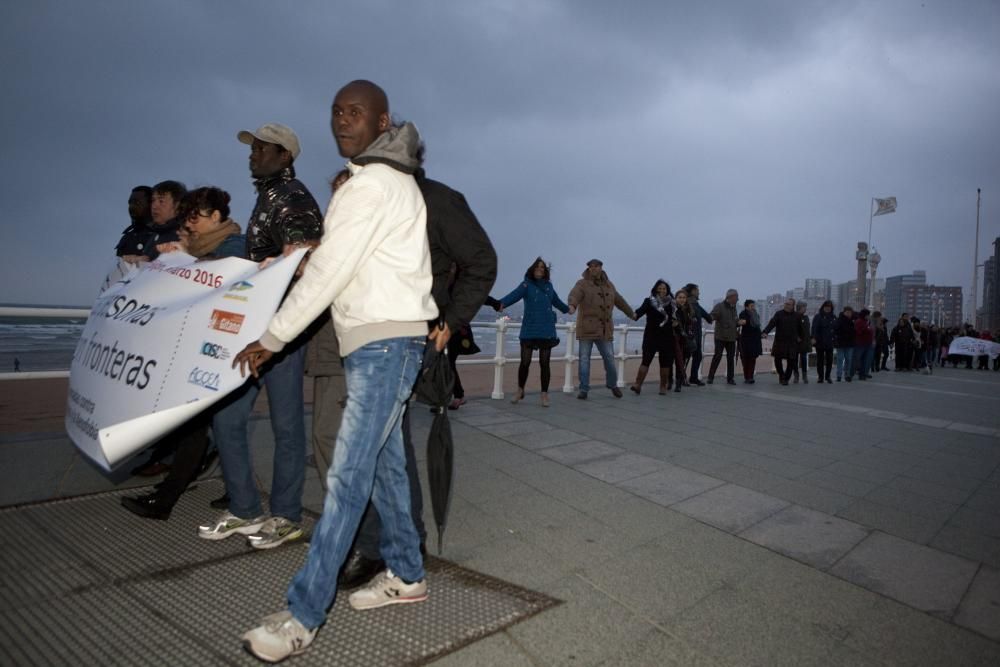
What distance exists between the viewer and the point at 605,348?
27.1ft

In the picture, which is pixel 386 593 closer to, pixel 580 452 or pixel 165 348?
pixel 165 348

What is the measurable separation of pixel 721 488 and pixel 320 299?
3.25 metres

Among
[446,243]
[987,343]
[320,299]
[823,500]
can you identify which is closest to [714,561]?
[823,500]

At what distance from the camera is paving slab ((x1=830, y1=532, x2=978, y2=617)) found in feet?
8.23

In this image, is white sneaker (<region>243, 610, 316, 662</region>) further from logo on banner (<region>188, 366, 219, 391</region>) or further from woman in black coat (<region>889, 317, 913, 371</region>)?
woman in black coat (<region>889, 317, 913, 371</region>)

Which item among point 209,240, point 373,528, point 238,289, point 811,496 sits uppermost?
point 209,240

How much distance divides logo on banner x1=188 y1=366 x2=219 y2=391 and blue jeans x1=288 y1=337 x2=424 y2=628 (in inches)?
19.8

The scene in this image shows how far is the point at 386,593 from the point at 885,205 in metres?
32.9

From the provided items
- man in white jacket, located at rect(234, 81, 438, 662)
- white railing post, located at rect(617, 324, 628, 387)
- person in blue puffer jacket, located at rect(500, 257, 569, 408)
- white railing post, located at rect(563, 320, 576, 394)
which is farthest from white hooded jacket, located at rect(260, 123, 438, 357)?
white railing post, located at rect(617, 324, 628, 387)

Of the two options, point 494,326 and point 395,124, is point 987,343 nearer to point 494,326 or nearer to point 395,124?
point 494,326

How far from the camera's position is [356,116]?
213cm

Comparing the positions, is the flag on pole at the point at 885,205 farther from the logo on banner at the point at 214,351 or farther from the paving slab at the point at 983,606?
the logo on banner at the point at 214,351

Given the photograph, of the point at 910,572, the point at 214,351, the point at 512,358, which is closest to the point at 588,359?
the point at 512,358

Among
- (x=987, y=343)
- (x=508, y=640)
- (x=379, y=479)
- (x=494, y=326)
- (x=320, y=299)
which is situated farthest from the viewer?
(x=987, y=343)
